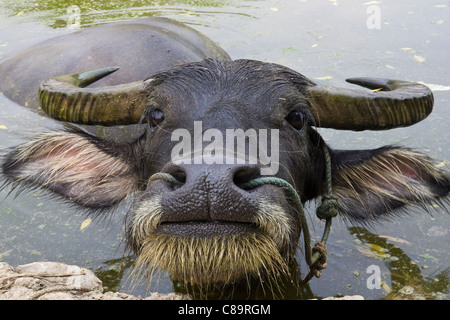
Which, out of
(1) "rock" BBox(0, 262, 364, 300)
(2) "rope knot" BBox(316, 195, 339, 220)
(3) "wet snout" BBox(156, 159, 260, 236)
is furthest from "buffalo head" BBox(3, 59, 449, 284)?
(1) "rock" BBox(0, 262, 364, 300)

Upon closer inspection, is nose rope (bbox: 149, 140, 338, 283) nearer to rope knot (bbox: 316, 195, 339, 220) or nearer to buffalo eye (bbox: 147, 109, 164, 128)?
rope knot (bbox: 316, 195, 339, 220)

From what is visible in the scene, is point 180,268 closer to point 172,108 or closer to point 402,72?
point 172,108

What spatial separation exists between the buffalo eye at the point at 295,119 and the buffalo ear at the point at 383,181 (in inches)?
22.1

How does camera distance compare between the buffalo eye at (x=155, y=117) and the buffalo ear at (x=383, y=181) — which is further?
the buffalo ear at (x=383, y=181)

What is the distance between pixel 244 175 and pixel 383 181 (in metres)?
1.61

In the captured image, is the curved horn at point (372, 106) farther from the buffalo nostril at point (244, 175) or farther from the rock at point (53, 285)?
the rock at point (53, 285)

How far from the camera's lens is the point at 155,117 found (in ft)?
12.0

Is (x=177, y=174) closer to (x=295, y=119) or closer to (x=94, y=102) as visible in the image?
(x=295, y=119)

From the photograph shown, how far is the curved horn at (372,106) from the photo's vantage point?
3539 millimetres

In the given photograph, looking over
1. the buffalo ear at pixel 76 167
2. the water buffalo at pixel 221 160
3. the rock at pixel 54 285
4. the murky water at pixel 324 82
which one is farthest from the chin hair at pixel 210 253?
the buffalo ear at pixel 76 167

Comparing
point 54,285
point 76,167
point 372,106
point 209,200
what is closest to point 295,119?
point 372,106

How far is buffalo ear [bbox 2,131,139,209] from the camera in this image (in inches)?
160

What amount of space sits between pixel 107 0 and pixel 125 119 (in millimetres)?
7536
